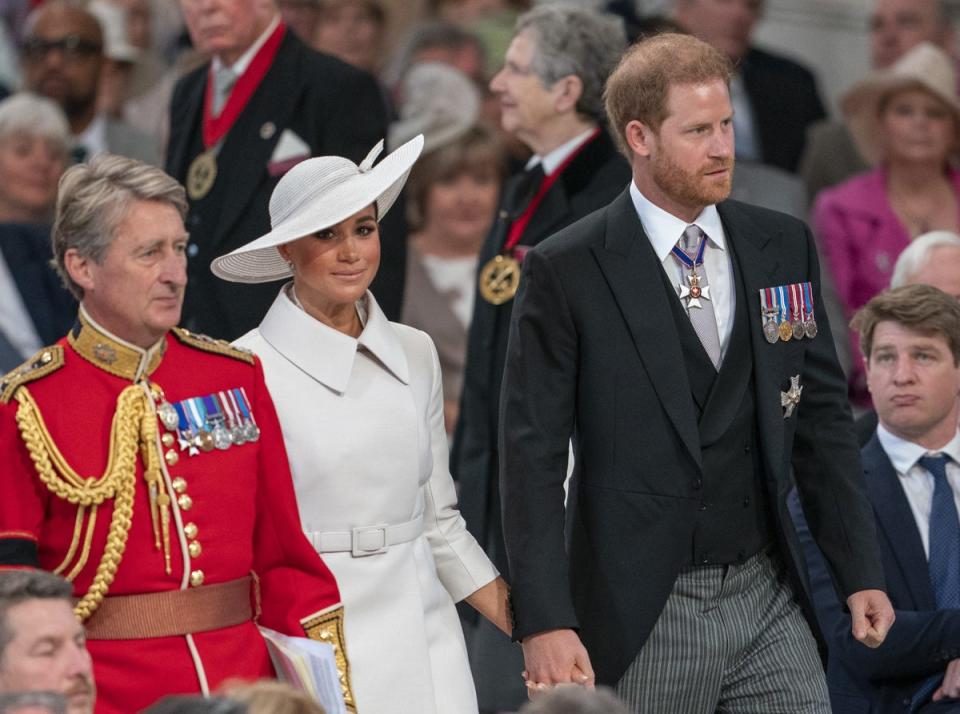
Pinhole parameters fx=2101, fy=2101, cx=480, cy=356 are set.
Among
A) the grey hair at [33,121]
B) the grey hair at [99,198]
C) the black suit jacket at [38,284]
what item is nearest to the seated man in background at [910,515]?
the grey hair at [99,198]

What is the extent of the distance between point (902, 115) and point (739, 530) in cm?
397

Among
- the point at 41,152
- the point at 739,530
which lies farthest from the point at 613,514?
the point at 41,152

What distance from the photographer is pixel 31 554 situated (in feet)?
13.1

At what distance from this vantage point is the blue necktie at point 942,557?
529 cm

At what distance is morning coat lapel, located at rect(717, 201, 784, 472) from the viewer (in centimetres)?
449

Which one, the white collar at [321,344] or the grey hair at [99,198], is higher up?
the grey hair at [99,198]

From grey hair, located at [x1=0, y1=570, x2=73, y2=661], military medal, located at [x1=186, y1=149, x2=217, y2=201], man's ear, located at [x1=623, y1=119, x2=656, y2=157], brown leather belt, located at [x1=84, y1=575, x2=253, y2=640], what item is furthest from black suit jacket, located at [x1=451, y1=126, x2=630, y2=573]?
grey hair, located at [x1=0, y1=570, x2=73, y2=661]

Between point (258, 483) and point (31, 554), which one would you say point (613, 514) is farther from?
point (31, 554)

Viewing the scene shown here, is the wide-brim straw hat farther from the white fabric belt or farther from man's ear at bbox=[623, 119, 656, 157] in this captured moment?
the white fabric belt

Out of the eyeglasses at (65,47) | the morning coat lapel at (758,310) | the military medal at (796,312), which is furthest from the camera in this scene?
the eyeglasses at (65,47)

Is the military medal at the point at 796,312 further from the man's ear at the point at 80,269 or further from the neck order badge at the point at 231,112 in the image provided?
the neck order badge at the point at 231,112

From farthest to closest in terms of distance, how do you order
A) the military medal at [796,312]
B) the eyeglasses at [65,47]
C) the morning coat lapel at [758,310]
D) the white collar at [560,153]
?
the eyeglasses at [65,47], the white collar at [560,153], the military medal at [796,312], the morning coat lapel at [758,310]

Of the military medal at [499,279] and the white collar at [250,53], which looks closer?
the military medal at [499,279]

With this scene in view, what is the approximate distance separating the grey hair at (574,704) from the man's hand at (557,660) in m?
0.81
